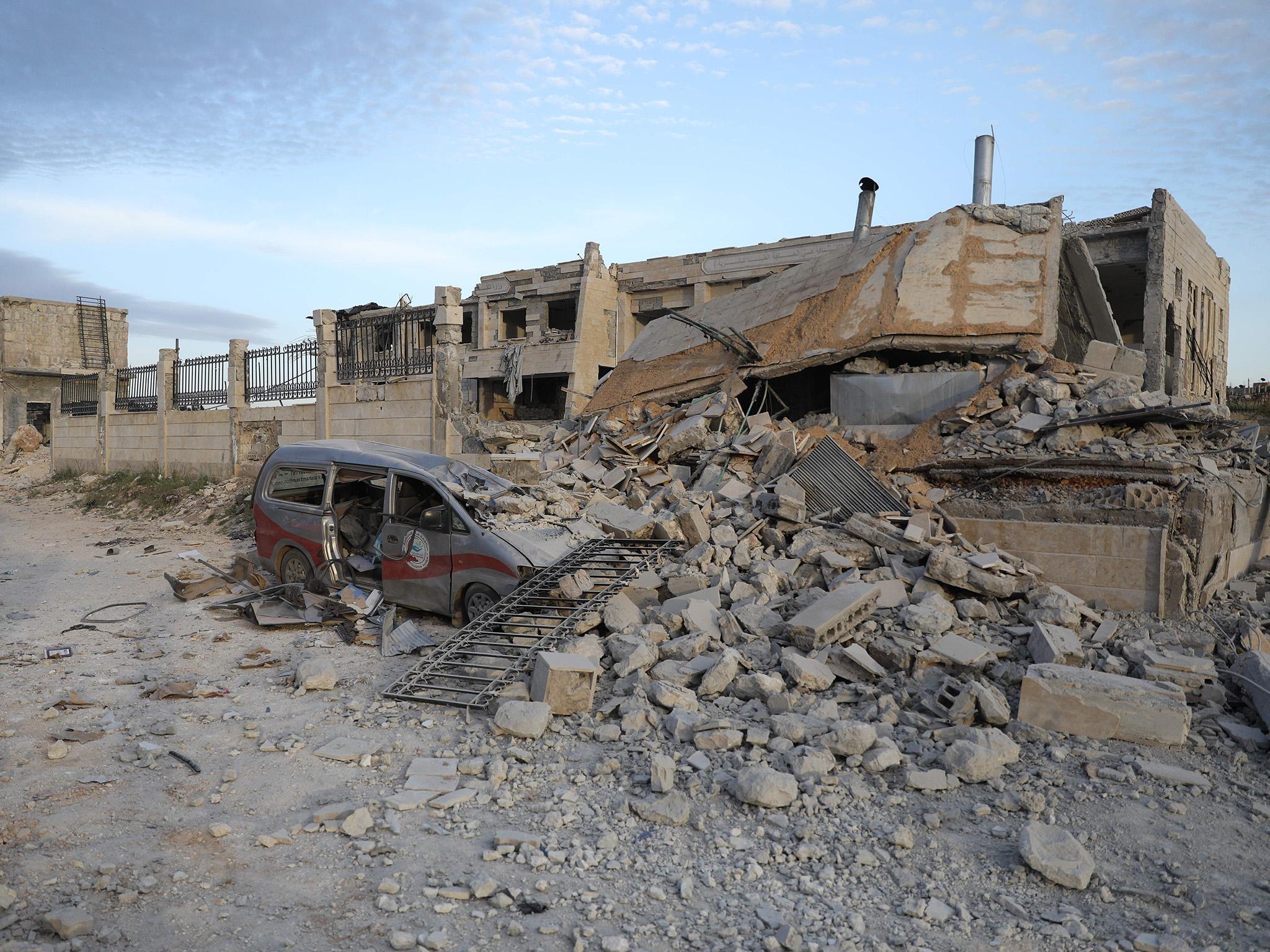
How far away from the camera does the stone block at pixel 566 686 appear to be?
514 cm

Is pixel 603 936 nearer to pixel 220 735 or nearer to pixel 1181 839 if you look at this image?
pixel 1181 839

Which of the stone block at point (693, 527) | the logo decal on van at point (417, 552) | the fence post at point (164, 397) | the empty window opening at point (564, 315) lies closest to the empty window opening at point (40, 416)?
the fence post at point (164, 397)

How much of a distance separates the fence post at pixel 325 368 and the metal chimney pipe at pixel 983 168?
12.5 meters

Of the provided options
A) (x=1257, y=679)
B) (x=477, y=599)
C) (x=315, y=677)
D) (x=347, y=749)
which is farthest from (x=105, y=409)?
(x=1257, y=679)

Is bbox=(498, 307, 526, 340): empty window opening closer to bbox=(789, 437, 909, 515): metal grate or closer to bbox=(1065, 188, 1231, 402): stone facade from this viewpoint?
bbox=(1065, 188, 1231, 402): stone facade

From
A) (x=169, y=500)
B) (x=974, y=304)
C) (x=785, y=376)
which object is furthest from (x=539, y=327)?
(x=974, y=304)

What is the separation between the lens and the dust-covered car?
7.05 m

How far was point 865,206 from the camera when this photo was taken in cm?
1348

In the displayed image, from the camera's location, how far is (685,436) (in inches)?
385

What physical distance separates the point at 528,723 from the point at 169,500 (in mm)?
17494

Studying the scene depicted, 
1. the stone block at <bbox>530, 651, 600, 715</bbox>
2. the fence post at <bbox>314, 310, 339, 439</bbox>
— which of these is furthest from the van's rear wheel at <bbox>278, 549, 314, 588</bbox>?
the fence post at <bbox>314, 310, 339, 439</bbox>

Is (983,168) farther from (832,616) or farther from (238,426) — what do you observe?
(238,426)

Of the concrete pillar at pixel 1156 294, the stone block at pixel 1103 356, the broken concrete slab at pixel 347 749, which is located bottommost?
the broken concrete slab at pixel 347 749

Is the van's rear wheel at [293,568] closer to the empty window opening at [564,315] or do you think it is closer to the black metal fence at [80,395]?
the empty window opening at [564,315]
